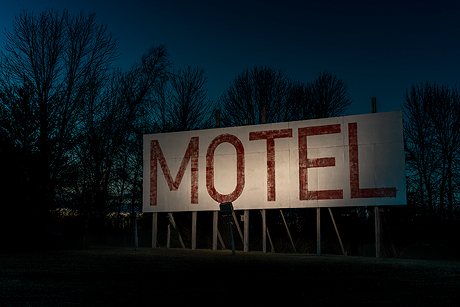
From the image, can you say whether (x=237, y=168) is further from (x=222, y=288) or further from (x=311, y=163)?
(x=222, y=288)

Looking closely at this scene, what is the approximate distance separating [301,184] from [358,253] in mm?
9271

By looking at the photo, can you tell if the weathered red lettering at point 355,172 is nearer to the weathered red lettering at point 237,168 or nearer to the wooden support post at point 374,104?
the wooden support post at point 374,104

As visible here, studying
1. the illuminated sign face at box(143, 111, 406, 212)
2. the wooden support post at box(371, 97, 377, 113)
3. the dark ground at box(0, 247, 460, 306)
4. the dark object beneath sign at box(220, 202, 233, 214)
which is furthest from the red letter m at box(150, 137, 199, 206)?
the dark ground at box(0, 247, 460, 306)

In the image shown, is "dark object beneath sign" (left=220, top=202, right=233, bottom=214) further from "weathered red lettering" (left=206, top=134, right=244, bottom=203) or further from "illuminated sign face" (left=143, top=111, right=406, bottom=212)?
"weathered red lettering" (left=206, top=134, right=244, bottom=203)

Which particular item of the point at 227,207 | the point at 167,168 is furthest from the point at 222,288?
A: the point at 167,168

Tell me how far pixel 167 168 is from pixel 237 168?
314 cm

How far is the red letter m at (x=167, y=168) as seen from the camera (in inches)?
817

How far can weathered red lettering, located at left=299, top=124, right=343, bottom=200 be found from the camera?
18.4 m

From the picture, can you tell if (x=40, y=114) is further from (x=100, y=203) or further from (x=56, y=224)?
(x=100, y=203)

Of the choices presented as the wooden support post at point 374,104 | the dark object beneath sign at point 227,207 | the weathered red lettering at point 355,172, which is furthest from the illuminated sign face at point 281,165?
the dark object beneath sign at point 227,207

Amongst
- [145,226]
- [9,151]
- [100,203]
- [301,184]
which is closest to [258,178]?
[301,184]

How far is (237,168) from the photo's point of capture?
2005cm

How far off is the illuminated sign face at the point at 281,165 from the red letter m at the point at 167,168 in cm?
4

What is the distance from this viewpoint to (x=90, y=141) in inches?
1033
